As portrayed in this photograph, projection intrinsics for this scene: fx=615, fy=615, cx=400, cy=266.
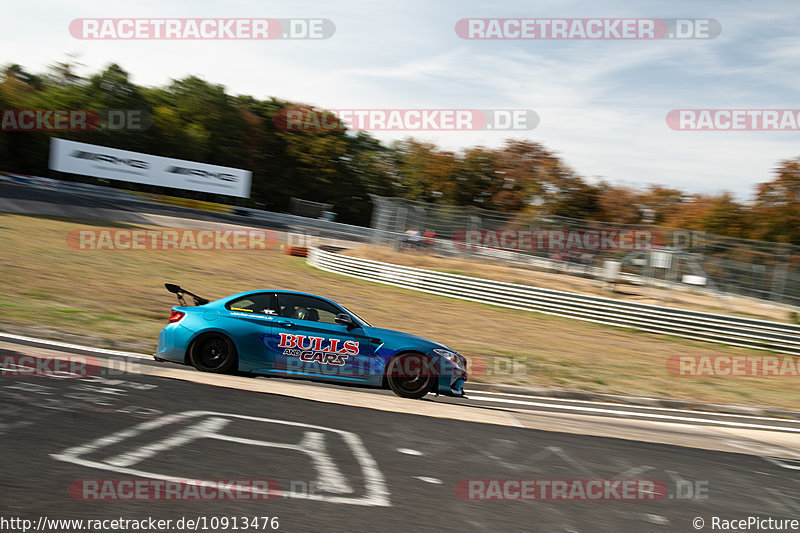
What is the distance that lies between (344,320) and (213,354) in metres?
1.76

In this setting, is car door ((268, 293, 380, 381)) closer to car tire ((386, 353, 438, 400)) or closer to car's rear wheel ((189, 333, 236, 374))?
car tire ((386, 353, 438, 400))

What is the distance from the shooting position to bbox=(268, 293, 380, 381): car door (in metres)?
7.93

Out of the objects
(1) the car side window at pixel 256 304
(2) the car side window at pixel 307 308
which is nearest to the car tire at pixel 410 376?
(2) the car side window at pixel 307 308

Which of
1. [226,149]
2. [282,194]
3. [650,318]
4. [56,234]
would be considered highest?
[226,149]

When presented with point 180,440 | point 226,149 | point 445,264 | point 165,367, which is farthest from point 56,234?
point 226,149

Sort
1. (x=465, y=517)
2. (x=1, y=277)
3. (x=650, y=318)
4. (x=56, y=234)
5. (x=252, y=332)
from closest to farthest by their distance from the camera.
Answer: (x=465, y=517)
(x=252, y=332)
(x=1, y=277)
(x=650, y=318)
(x=56, y=234)

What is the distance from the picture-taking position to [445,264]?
22594 mm

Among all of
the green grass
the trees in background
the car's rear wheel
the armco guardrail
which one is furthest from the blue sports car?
the trees in background

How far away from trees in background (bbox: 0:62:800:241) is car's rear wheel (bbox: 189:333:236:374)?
38.2 meters

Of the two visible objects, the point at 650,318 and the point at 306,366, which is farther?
the point at 650,318

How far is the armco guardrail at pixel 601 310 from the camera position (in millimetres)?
A: 17438

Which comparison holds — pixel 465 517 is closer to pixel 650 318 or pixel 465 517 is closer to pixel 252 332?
pixel 252 332

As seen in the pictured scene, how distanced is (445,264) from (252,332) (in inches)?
595

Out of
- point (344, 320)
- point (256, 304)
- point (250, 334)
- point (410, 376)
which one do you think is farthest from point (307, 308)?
point (410, 376)
